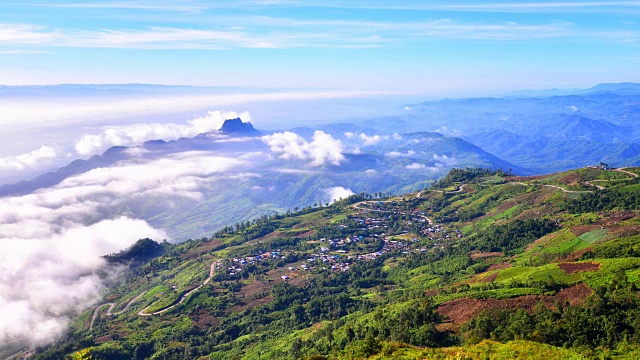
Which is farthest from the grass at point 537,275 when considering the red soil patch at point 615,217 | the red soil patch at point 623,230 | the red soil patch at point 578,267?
the red soil patch at point 615,217

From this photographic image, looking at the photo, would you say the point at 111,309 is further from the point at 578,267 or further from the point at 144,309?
the point at 578,267

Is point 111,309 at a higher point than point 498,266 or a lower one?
lower

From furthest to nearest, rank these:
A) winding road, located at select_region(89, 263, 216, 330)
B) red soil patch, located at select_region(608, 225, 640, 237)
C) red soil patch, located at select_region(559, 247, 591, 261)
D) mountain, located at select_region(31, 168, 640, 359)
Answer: winding road, located at select_region(89, 263, 216, 330) < red soil patch, located at select_region(608, 225, 640, 237) < red soil patch, located at select_region(559, 247, 591, 261) < mountain, located at select_region(31, 168, 640, 359)

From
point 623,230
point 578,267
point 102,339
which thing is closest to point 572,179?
point 623,230

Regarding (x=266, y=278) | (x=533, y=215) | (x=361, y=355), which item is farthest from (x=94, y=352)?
(x=533, y=215)

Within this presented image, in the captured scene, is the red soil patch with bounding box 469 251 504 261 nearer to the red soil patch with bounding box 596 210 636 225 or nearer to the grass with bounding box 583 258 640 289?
the red soil patch with bounding box 596 210 636 225

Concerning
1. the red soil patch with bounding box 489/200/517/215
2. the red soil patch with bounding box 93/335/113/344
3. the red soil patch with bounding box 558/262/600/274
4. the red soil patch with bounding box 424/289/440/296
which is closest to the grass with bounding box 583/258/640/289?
the red soil patch with bounding box 558/262/600/274

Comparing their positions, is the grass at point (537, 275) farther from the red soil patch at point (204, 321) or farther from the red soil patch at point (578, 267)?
the red soil patch at point (204, 321)
